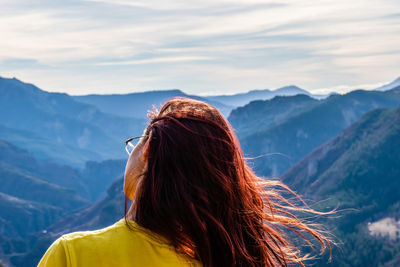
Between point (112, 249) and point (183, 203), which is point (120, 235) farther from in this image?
point (183, 203)

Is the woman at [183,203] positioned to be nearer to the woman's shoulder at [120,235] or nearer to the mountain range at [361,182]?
the woman's shoulder at [120,235]

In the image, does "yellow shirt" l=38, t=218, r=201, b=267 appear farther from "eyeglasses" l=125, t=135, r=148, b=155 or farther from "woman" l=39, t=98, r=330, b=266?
"eyeglasses" l=125, t=135, r=148, b=155

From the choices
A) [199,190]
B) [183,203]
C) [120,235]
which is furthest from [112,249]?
[199,190]

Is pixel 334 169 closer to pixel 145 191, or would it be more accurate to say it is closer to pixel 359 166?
pixel 359 166

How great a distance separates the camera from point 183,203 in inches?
102

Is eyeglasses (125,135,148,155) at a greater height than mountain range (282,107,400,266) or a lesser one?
greater

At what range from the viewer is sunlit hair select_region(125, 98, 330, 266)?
2.60 m

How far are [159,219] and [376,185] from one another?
128091mm

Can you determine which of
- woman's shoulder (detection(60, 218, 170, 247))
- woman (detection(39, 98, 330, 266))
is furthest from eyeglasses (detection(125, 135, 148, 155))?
woman's shoulder (detection(60, 218, 170, 247))

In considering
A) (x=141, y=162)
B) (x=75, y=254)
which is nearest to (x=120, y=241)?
(x=75, y=254)

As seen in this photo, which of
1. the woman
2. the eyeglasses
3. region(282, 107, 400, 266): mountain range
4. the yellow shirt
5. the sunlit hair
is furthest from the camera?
region(282, 107, 400, 266): mountain range

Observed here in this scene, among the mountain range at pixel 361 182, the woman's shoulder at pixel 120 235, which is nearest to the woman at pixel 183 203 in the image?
the woman's shoulder at pixel 120 235

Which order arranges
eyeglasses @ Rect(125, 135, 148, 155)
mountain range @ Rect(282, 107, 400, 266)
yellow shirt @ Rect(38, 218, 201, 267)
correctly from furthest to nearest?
mountain range @ Rect(282, 107, 400, 266), eyeglasses @ Rect(125, 135, 148, 155), yellow shirt @ Rect(38, 218, 201, 267)

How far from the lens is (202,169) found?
2.68m
